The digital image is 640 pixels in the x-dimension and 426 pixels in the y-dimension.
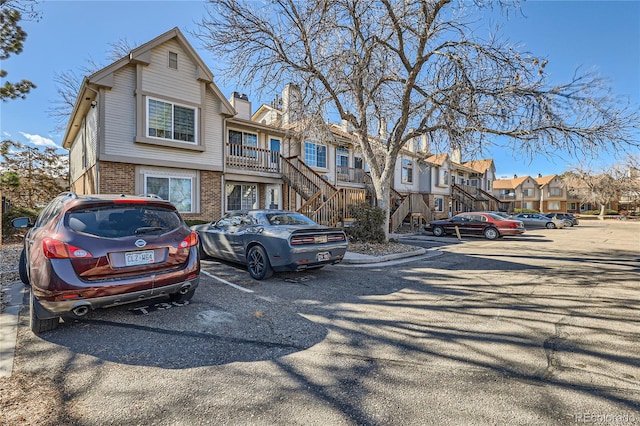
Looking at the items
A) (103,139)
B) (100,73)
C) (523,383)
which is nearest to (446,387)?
(523,383)

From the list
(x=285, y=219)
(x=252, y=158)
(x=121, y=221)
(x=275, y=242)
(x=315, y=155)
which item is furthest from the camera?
(x=315, y=155)

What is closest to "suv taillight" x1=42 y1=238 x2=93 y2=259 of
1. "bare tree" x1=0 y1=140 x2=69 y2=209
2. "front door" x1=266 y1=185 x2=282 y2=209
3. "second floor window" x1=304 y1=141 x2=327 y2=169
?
"front door" x1=266 y1=185 x2=282 y2=209

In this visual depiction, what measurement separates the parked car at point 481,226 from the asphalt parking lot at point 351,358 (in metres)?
12.0

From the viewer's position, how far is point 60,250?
362 centimetres

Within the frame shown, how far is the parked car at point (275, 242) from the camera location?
6.50 meters

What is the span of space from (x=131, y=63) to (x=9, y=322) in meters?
11.3

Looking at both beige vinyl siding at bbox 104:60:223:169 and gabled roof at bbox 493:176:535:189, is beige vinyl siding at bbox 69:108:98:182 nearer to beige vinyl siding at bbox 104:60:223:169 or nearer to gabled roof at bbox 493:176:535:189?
beige vinyl siding at bbox 104:60:223:169

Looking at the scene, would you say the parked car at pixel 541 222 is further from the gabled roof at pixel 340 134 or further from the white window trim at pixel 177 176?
the white window trim at pixel 177 176

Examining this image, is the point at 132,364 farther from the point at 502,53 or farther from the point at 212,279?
the point at 502,53

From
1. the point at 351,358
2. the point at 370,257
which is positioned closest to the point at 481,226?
the point at 370,257

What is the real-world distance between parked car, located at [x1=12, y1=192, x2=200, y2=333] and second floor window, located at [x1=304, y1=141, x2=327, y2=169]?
16.4 metres

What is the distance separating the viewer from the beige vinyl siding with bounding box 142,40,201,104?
1280 cm

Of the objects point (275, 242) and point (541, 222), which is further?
point (541, 222)

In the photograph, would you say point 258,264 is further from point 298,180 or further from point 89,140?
point 89,140
